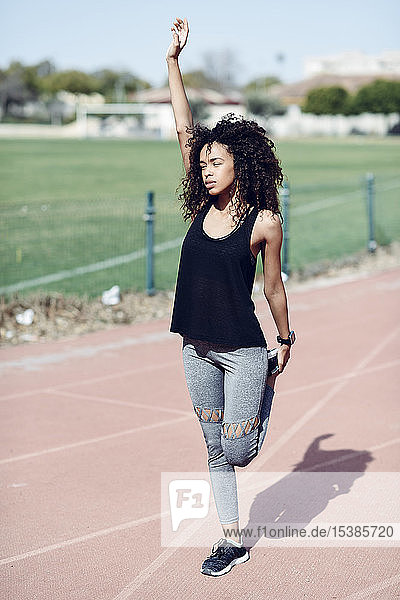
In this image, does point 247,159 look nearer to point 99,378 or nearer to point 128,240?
point 99,378

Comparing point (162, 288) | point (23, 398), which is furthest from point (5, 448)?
point (162, 288)

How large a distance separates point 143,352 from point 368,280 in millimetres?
6036

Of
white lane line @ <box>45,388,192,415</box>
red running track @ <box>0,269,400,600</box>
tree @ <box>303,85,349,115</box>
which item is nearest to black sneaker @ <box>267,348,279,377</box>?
red running track @ <box>0,269,400,600</box>

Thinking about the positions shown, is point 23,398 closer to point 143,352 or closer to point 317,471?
point 143,352

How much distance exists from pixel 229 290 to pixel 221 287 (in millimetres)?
37

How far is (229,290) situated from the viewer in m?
3.90

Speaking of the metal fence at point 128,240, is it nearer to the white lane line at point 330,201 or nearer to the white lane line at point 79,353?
the white lane line at point 330,201

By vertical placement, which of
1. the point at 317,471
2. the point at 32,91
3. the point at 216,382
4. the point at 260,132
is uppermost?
the point at 32,91

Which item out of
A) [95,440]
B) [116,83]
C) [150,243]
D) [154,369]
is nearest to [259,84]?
[116,83]

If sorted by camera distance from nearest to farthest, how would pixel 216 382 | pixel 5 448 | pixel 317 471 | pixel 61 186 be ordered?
pixel 216 382, pixel 317 471, pixel 5 448, pixel 61 186

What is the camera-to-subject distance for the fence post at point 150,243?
Answer: 1173 cm

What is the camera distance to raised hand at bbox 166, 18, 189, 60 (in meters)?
4.61

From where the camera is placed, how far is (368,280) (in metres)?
14.2

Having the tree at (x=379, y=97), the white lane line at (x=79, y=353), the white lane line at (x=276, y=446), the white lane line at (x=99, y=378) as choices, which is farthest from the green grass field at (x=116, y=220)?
the tree at (x=379, y=97)
